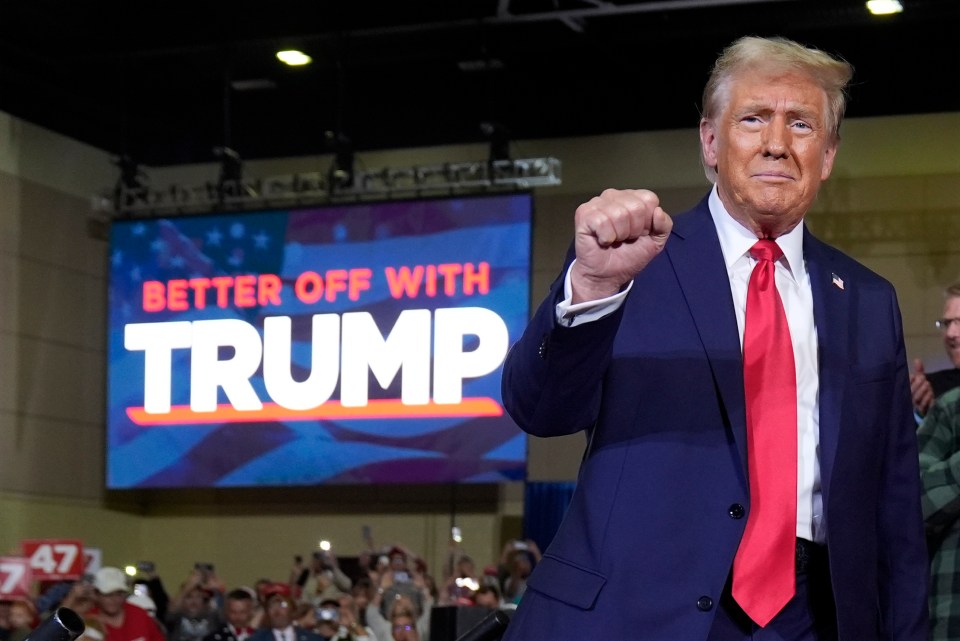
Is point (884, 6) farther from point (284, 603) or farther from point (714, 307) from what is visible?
point (714, 307)

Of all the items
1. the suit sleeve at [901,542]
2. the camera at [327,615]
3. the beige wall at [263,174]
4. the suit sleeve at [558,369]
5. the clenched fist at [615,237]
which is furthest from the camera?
the beige wall at [263,174]

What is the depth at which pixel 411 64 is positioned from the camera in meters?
12.1

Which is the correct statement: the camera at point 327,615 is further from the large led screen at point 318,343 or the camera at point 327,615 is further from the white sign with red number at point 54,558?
the large led screen at point 318,343

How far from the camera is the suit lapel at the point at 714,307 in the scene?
1842 mm

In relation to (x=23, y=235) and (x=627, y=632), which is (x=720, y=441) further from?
(x=23, y=235)

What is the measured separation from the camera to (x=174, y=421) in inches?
464

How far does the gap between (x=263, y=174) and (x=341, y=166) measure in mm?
2497

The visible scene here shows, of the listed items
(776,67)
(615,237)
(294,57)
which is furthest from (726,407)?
(294,57)

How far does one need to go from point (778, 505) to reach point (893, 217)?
10670 mm

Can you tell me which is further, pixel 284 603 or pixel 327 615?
pixel 284 603

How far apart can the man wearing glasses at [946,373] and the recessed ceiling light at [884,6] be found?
20.4 ft

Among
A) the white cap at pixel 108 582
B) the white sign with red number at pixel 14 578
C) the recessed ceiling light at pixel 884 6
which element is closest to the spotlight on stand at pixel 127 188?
the white sign with red number at pixel 14 578

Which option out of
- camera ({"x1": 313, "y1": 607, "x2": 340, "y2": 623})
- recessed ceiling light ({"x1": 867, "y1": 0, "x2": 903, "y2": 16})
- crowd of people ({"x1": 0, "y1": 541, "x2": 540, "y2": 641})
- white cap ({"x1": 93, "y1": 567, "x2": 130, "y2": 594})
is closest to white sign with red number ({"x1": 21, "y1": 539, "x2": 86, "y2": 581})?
crowd of people ({"x1": 0, "y1": 541, "x2": 540, "y2": 641})

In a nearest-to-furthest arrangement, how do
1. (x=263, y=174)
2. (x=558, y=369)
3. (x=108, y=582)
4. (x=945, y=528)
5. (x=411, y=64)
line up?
(x=558, y=369) → (x=945, y=528) → (x=108, y=582) → (x=411, y=64) → (x=263, y=174)
